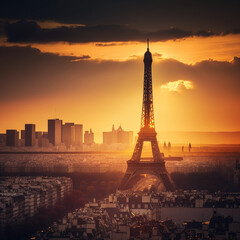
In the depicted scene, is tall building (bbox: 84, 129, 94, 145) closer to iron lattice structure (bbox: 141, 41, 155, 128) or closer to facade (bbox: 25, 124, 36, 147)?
facade (bbox: 25, 124, 36, 147)

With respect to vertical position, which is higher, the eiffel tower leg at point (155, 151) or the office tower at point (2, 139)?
the office tower at point (2, 139)

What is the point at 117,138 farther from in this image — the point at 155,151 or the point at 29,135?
the point at 155,151

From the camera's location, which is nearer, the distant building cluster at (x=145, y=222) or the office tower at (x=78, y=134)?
the distant building cluster at (x=145, y=222)

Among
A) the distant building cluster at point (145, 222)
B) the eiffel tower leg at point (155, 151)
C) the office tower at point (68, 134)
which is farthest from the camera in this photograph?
the office tower at point (68, 134)

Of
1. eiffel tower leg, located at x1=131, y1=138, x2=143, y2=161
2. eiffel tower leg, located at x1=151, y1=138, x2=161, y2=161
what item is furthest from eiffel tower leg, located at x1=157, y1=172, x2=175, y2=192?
eiffel tower leg, located at x1=131, y1=138, x2=143, y2=161

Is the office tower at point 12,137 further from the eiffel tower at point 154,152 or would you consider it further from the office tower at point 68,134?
the eiffel tower at point 154,152

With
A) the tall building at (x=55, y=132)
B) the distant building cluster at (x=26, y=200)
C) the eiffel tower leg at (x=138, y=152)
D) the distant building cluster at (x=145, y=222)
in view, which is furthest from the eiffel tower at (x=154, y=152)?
the tall building at (x=55, y=132)
